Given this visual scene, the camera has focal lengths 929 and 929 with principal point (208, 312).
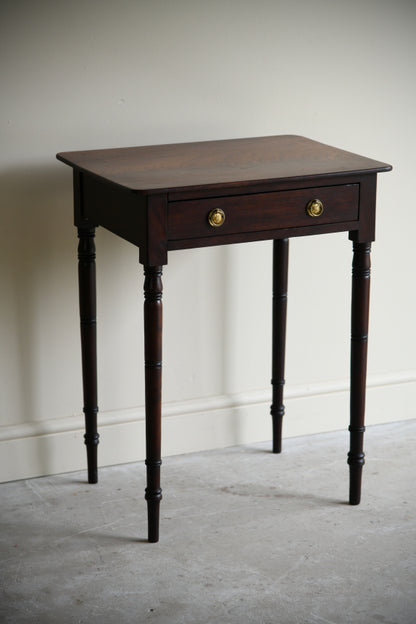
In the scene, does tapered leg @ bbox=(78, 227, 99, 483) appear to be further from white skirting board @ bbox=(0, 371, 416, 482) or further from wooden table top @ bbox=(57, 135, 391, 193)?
wooden table top @ bbox=(57, 135, 391, 193)

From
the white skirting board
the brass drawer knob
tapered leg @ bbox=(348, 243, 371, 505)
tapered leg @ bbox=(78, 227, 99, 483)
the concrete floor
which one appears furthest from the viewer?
the white skirting board

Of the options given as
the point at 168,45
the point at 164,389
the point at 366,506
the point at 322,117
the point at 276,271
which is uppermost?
the point at 168,45

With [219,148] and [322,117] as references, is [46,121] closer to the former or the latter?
[219,148]

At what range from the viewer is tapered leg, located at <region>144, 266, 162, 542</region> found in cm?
215

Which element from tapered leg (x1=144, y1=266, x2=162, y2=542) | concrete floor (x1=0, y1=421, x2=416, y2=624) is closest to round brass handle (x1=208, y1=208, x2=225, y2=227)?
tapered leg (x1=144, y1=266, x2=162, y2=542)

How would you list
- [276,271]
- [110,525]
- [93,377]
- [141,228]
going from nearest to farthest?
[141,228]
[110,525]
[93,377]
[276,271]

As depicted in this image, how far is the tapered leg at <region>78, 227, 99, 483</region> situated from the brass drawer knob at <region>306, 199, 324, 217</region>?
0.61m

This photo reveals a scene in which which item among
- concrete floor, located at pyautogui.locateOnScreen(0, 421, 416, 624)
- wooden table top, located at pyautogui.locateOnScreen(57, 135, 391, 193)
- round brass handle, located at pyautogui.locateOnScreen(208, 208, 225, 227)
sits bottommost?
concrete floor, located at pyautogui.locateOnScreen(0, 421, 416, 624)

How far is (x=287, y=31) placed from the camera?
8.96 feet

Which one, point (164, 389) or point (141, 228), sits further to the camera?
point (164, 389)

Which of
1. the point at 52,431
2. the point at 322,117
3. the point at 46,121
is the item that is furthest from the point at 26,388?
the point at 322,117

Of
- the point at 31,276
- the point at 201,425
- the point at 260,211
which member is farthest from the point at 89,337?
the point at 260,211

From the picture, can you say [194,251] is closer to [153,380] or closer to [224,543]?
[153,380]

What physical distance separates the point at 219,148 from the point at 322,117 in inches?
18.5
